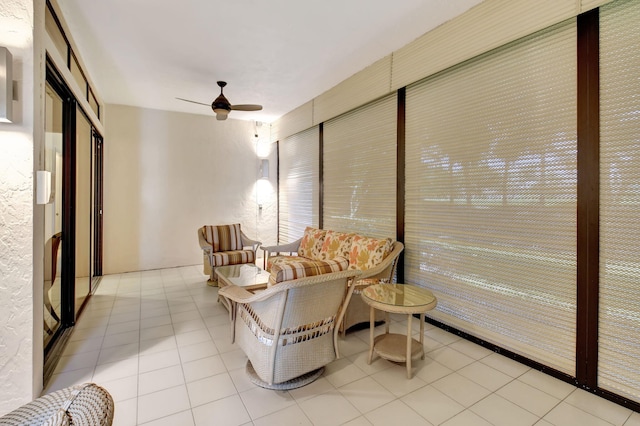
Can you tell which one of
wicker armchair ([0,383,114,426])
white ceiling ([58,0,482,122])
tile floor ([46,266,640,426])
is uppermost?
white ceiling ([58,0,482,122])

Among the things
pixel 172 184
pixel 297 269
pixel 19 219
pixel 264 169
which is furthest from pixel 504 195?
pixel 172 184

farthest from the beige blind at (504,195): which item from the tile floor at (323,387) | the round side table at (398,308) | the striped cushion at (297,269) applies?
the striped cushion at (297,269)

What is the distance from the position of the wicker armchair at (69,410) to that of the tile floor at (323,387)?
44.6 inches

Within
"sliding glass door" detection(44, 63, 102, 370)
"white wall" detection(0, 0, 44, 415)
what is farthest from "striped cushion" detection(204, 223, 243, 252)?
"white wall" detection(0, 0, 44, 415)

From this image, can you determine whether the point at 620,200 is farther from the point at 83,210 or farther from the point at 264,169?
the point at 264,169

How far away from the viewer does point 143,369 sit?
7.95 feet

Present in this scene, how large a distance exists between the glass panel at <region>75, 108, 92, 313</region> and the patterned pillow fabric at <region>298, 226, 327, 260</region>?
9.60 ft

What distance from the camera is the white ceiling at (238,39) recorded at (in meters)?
2.80

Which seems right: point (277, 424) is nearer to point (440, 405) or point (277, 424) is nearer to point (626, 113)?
point (440, 405)

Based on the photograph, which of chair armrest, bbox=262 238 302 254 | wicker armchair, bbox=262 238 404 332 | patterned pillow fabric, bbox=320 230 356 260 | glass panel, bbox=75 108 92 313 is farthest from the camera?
chair armrest, bbox=262 238 302 254

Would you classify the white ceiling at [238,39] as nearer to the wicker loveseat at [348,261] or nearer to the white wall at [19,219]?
the white wall at [19,219]

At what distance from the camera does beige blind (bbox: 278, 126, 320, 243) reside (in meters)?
5.49

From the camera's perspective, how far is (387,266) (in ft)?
10.4

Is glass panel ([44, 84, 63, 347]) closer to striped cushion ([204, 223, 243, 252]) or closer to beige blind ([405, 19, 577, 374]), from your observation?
striped cushion ([204, 223, 243, 252])
